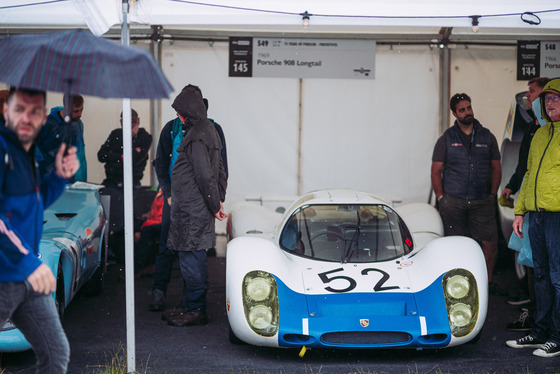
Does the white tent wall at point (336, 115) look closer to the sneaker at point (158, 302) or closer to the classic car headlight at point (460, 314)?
the sneaker at point (158, 302)

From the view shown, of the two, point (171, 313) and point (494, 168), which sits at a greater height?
point (494, 168)

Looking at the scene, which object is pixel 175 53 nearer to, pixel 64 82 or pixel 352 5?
pixel 352 5

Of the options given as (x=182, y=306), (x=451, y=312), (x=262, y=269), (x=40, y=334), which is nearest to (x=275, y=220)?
(x=182, y=306)

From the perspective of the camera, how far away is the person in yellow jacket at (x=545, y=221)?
16.0ft

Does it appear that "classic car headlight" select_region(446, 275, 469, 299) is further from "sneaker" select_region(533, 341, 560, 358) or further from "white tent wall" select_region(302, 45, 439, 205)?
"white tent wall" select_region(302, 45, 439, 205)

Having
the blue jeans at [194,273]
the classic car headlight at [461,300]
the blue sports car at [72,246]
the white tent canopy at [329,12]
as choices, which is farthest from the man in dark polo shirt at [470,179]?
the blue sports car at [72,246]

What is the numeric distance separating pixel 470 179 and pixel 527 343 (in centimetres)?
203

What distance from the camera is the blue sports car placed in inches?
→ 189

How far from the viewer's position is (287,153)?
8570 millimetres

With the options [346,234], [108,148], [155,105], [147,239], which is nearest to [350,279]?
[346,234]

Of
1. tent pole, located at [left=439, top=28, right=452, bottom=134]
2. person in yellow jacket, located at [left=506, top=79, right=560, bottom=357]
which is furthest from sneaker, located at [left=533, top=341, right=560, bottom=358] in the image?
tent pole, located at [left=439, top=28, right=452, bottom=134]

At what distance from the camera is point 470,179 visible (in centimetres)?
686

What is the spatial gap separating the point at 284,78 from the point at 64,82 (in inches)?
227

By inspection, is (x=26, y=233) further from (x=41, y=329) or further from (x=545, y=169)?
(x=545, y=169)
